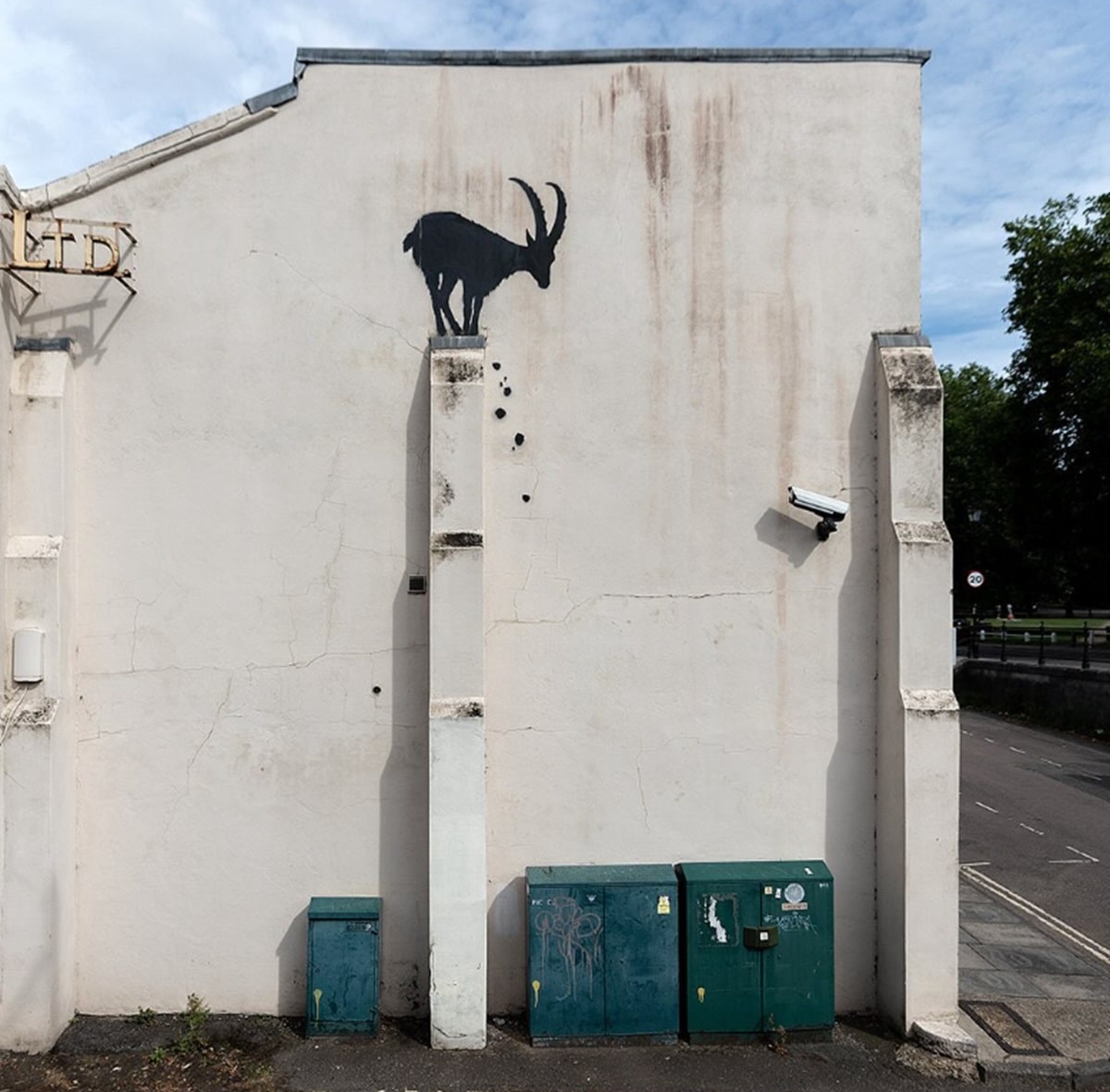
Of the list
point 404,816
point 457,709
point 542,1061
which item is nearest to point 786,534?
point 457,709

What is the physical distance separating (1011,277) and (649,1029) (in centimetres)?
2571

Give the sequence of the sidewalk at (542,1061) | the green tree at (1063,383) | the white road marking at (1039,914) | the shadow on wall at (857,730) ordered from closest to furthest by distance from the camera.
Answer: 1. the sidewalk at (542,1061)
2. the shadow on wall at (857,730)
3. the white road marking at (1039,914)
4. the green tree at (1063,383)

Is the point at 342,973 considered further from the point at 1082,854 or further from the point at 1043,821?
the point at 1043,821

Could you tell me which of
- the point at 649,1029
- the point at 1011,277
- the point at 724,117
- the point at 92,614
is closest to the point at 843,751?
the point at 649,1029

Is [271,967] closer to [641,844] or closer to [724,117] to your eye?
[641,844]

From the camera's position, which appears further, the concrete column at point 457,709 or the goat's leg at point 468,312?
the goat's leg at point 468,312

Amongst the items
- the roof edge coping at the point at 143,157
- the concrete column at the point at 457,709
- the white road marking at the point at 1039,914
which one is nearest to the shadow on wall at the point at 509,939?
the concrete column at the point at 457,709

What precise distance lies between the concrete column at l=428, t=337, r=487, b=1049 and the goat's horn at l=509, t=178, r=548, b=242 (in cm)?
116

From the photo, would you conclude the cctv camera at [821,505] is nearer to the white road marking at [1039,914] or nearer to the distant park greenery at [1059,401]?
the white road marking at [1039,914]

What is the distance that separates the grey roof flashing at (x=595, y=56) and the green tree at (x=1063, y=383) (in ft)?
60.8

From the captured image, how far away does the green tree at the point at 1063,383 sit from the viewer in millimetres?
22703

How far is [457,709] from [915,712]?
3595 millimetres

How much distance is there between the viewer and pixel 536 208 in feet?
23.2

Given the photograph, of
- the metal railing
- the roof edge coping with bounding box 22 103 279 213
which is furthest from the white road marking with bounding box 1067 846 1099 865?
the metal railing
